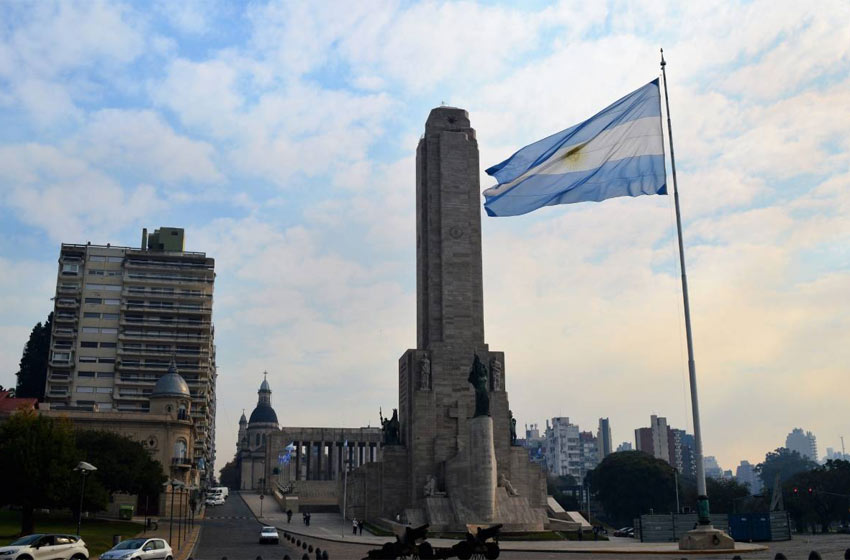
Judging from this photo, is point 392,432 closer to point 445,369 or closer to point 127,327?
point 445,369

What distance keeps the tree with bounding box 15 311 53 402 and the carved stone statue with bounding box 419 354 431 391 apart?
64340 mm

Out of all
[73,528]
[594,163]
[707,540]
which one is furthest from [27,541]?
[73,528]

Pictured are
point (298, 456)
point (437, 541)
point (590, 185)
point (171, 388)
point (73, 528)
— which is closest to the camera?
point (590, 185)

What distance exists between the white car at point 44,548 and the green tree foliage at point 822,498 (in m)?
83.9

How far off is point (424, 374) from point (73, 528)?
30.6 metres

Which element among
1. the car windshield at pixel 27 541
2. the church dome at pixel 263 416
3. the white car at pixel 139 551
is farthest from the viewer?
the church dome at pixel 263 416

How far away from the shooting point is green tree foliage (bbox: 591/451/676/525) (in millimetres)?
108938

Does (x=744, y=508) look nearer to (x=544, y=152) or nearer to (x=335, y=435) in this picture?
(x=335, y=435)

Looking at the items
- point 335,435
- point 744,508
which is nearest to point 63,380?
point 335,435

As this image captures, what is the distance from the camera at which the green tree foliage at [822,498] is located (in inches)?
3780

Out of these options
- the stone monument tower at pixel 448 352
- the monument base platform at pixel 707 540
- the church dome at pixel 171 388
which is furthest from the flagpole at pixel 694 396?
the church dome at pixel 171 388

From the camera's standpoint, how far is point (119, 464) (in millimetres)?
65625

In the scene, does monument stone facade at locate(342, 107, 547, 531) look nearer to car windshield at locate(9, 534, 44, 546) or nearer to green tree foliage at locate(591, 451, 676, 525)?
car windshield at locate(9, 534, 44, 546)

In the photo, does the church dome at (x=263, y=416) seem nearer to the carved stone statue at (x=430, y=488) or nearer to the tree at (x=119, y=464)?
the tree at (x=119, y=464)
